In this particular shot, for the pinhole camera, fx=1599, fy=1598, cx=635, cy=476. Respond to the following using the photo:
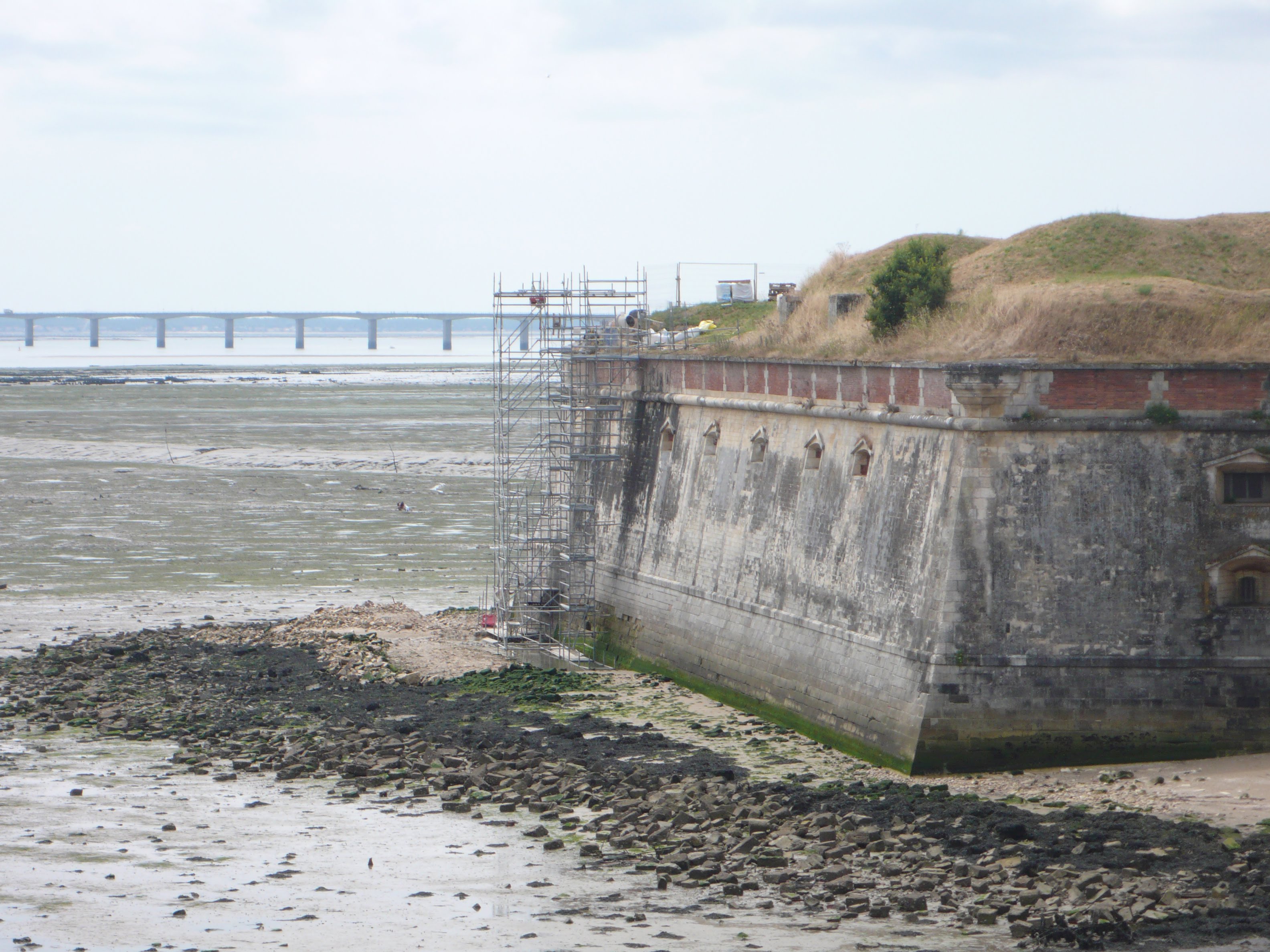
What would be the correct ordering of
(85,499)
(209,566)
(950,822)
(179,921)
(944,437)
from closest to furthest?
1. (179,921)
2. (950,822)
3. (944,437)
4. (209,566)
5. (85,499)

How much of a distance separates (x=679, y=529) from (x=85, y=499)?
3986cm

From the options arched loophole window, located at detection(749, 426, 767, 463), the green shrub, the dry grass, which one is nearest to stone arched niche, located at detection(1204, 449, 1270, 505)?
the dry grass

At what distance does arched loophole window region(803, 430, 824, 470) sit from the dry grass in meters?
1.62

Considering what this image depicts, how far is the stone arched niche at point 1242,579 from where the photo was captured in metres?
25.6

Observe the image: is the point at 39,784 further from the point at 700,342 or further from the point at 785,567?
the point at 700,342

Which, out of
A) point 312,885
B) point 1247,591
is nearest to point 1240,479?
point 1247,591

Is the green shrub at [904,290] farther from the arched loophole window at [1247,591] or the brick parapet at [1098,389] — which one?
the arched loophole window at [1247,591]

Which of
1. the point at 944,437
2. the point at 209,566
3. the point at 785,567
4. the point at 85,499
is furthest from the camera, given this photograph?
the point at 85,499

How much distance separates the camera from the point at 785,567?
3131 centimetres

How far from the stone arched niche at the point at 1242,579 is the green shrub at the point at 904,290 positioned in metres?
9.52

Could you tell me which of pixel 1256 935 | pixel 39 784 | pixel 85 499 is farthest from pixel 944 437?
pixel 85 499

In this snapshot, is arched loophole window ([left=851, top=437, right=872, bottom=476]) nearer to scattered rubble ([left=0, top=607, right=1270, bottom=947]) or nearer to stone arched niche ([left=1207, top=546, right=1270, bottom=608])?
scattered rubble ([left=0, top=607, right=1270, bottom=947])

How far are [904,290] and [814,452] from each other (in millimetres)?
4765

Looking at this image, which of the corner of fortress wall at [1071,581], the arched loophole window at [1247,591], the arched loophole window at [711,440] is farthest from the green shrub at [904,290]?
the arched loophole window at [1247,591]
